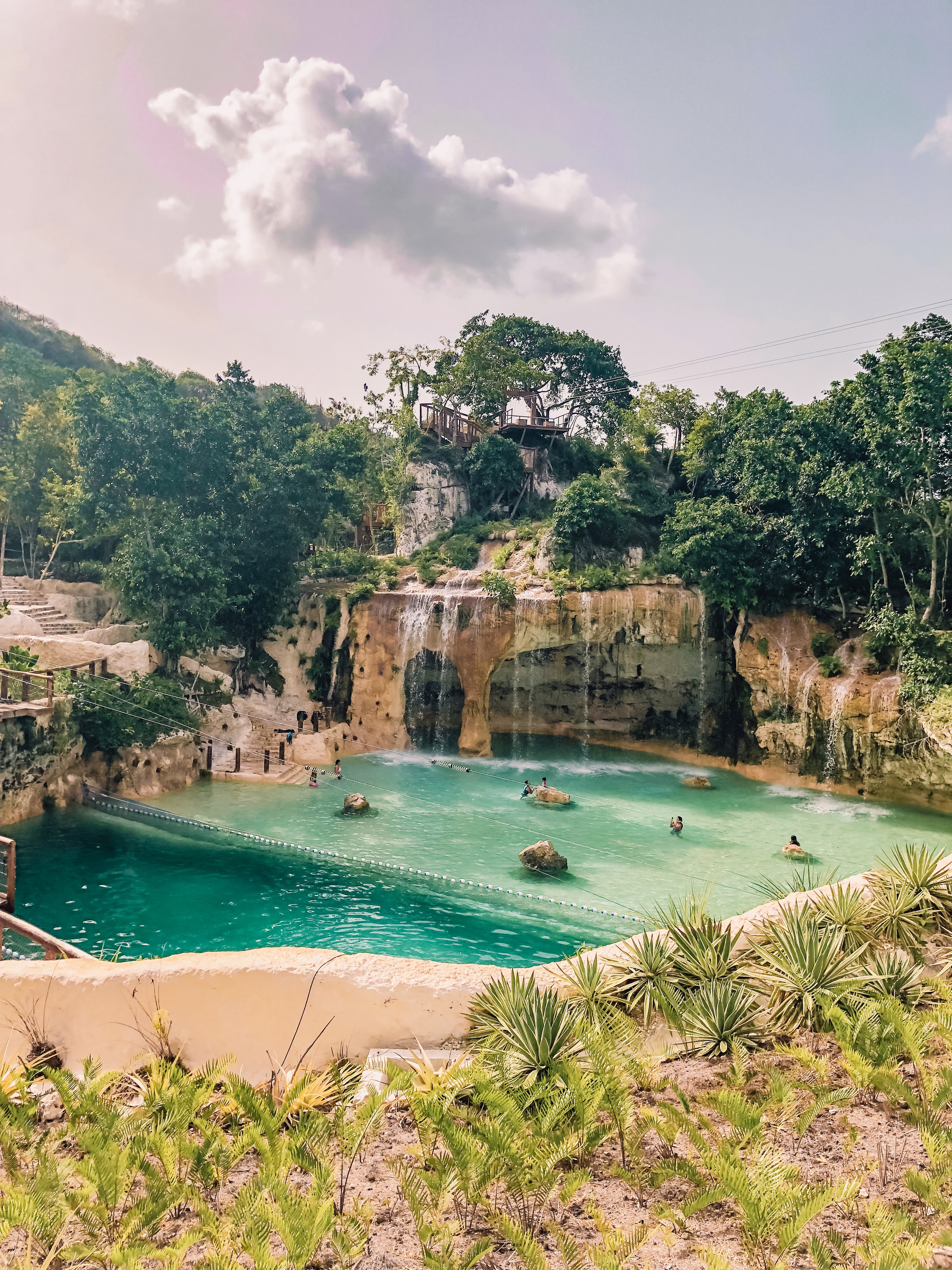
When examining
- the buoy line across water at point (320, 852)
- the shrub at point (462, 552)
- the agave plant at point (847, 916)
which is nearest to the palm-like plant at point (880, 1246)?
the agave plant at point (847, 916)

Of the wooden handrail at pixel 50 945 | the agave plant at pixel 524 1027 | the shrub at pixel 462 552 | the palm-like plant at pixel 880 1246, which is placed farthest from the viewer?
Answer: the shrub at pixel 462 552

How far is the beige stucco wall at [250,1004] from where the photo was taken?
6359mm

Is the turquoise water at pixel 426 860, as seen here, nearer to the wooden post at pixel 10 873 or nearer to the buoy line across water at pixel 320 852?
the buoy line across water at pixel 320 852

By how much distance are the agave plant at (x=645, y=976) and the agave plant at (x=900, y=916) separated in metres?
2.36

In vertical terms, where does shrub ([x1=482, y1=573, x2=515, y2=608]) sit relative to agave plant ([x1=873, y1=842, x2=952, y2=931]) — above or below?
above

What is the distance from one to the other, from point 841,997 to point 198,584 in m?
21.8

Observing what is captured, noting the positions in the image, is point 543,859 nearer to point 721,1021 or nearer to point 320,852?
point 320,852

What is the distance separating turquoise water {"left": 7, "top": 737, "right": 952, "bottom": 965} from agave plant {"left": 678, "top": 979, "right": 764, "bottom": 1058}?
5.74 metres

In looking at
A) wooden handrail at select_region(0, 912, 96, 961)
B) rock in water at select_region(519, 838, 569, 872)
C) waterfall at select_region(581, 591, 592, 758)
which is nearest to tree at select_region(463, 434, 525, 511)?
waterfall at select_region(581, 591, 592, 758)

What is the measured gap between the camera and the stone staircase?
25.1 meters

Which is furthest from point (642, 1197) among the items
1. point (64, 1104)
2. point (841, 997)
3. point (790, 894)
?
point (790, 894)

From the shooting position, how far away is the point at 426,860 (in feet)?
51.6

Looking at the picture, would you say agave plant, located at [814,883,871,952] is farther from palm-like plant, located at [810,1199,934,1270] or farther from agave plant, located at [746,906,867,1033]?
palm-like plant, located at [810,1199,934,1270]

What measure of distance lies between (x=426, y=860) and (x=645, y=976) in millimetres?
9526
